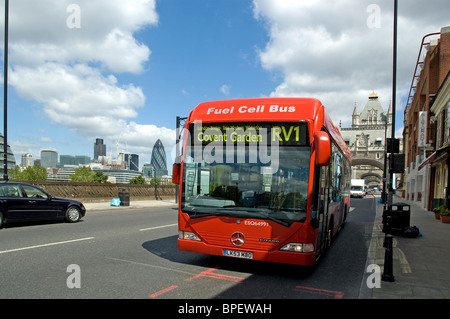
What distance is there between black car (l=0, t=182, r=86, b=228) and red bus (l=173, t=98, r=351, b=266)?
7.39 meters

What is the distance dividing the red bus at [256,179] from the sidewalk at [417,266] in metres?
1.34

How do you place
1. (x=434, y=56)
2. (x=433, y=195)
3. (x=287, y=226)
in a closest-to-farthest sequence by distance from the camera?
1. (x=287, y=226)
2. (x=433, y=195)
3. (x=434, y=56)

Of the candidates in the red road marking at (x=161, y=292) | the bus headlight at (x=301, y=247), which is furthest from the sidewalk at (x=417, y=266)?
the red road marking at (x=161, y=292)

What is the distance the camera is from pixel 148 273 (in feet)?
19.5

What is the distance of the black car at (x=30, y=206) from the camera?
10.9 metres

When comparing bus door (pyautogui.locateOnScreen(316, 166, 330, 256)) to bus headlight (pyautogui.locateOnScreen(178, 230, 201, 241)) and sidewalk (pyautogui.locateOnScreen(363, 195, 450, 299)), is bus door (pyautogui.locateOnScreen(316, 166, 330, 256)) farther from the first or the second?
bus headlight (pyautogui.locateOnScreen(178, 230, 201, 241))

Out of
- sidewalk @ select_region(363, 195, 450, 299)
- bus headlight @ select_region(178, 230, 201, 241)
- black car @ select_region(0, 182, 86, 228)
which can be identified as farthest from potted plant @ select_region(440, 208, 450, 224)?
black car @ select_region(0, 182, 86, 228)

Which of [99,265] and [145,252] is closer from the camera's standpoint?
[99,265]

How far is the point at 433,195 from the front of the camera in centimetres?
2422

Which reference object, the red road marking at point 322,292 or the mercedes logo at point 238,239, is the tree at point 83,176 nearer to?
the mercedes logo at point 238,239

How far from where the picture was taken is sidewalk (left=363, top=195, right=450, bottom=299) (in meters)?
5.11
